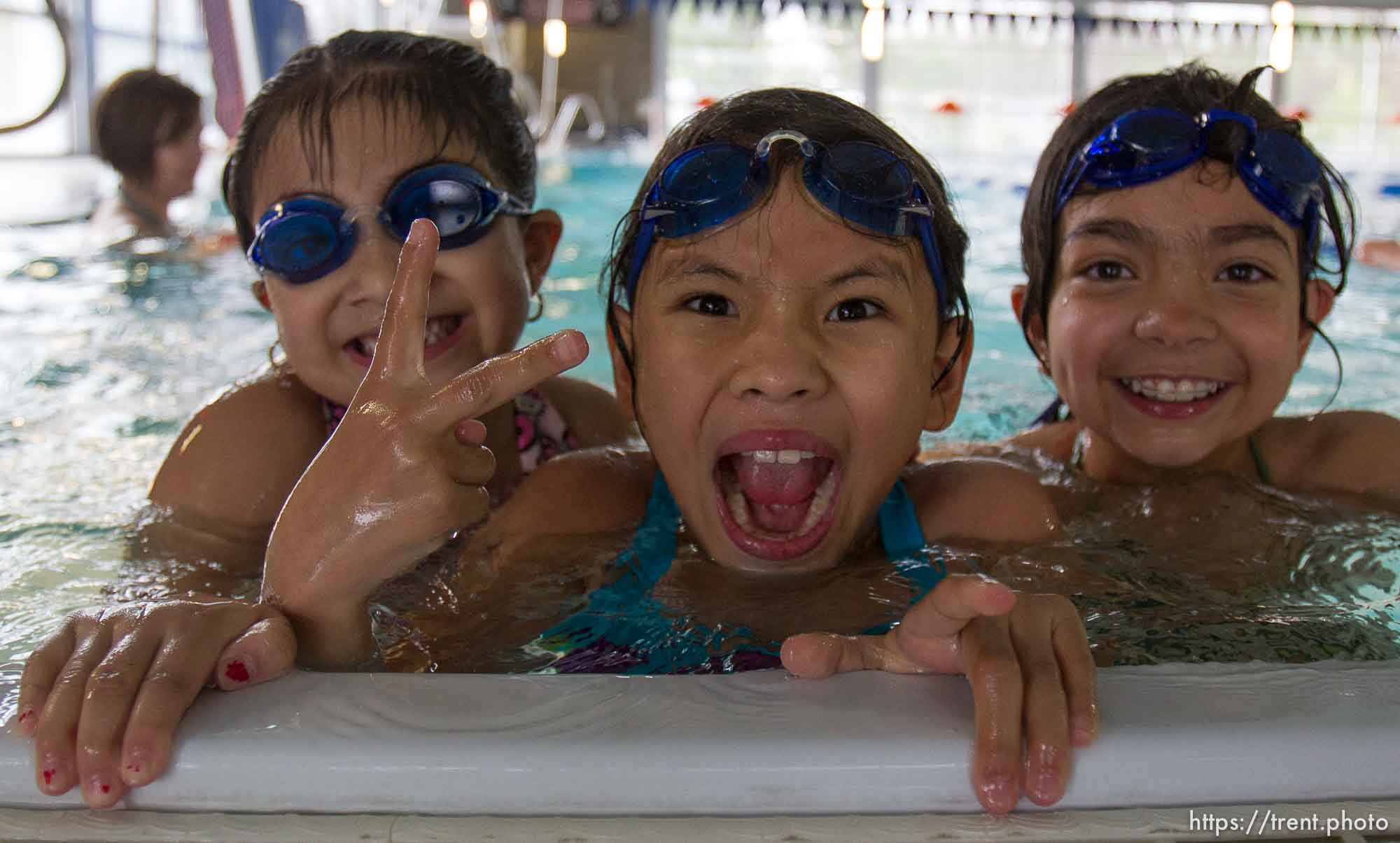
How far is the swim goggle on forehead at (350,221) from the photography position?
229 cm

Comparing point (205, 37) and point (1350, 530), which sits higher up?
point (205, 37)

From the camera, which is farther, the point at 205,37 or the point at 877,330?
the point at 205,37

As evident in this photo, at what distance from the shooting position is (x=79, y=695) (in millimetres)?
1371

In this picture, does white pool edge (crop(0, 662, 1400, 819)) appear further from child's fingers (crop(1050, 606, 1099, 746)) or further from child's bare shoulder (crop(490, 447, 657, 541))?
child's bare shoulder (crop(490, 447, 657, 541))

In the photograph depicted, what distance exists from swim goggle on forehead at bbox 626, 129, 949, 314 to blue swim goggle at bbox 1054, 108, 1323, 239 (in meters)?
0.77

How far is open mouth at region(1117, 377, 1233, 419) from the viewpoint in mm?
2605

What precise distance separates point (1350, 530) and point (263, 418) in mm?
2312

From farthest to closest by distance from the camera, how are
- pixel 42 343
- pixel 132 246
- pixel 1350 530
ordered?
pixel 132 246, pixel 42 343, pixel 1350 530

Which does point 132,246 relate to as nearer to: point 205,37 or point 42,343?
point 42,343

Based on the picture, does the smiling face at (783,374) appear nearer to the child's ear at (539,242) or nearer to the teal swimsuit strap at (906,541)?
the teal swimsuit strap at (906,541)

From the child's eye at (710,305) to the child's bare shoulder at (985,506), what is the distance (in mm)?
619

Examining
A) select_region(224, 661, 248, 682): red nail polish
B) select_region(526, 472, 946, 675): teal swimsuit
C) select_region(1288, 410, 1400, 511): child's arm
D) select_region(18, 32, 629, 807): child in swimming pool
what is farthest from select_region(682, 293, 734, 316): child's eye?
select_region(1288, 410, 1400, 511): child's arm

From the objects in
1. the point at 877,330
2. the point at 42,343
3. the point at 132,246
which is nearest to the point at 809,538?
the point at 877,330

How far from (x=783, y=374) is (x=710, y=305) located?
9.3 inches
